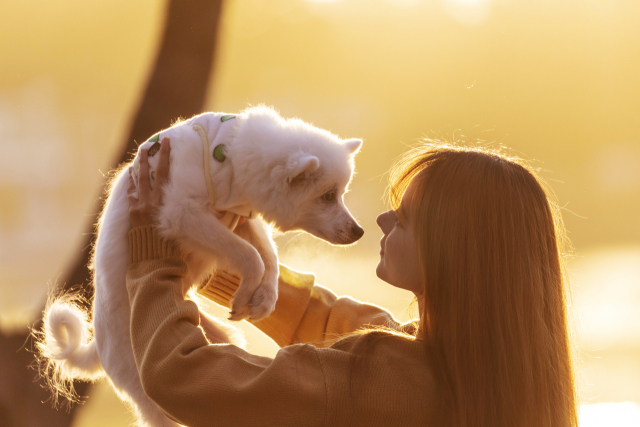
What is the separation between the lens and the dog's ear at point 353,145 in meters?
2.01

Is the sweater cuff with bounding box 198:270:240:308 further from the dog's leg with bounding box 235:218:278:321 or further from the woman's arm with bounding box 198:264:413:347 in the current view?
the dog's leg with bounding box 235:218:278:321

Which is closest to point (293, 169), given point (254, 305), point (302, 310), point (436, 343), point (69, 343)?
point (254, 305)

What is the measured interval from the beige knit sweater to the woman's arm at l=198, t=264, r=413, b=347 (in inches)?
27.1

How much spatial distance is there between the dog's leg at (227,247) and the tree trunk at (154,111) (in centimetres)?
97

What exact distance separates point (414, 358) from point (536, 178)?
0.61 meters

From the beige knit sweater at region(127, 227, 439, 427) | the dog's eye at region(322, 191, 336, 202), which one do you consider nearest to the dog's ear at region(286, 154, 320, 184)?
the dog's eye at region(322, 191, 336, 202)

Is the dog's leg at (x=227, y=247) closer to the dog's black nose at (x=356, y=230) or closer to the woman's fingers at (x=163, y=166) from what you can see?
the woman's fingers at (x=163, y=166)

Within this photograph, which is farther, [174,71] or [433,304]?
[174,71]

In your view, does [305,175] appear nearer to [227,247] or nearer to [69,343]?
[227,247]

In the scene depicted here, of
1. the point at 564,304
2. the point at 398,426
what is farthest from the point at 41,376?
the point at 564,304

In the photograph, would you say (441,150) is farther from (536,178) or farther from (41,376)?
(41,376)

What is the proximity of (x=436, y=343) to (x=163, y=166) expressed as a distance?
1.05 metres

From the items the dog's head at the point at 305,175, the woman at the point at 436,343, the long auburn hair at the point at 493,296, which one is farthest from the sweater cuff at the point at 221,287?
the long auburn hair at the point at 493,296

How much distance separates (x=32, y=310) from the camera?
259 centimetres
